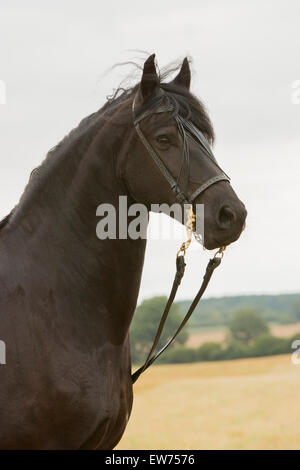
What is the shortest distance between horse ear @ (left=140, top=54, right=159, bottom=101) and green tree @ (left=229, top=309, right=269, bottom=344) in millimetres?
41346

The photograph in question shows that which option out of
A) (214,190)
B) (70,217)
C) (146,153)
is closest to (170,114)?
(146,153)

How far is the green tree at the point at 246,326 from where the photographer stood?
46.8 m

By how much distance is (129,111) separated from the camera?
5.84 metres

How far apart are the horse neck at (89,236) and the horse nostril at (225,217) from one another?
2.36ft

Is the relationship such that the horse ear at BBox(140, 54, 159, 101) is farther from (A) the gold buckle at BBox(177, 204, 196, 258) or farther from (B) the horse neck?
(A) the gold buckle at BBox(177, 204, 196, 258)

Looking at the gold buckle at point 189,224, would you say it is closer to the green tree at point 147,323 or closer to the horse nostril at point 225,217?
the horse nostril at point 225,217

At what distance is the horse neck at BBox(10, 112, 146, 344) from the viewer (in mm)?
5738

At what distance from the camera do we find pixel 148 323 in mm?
29797

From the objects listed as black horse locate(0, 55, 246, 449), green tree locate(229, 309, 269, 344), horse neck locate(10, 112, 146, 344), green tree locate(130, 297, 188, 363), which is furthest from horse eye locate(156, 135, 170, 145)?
green tree locate(229, 309, 269, 344)

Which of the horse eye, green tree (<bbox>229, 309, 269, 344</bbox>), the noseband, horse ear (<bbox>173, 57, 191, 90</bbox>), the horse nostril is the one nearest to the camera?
the horse nostril

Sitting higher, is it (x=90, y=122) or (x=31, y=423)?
(x=90, y=122)
